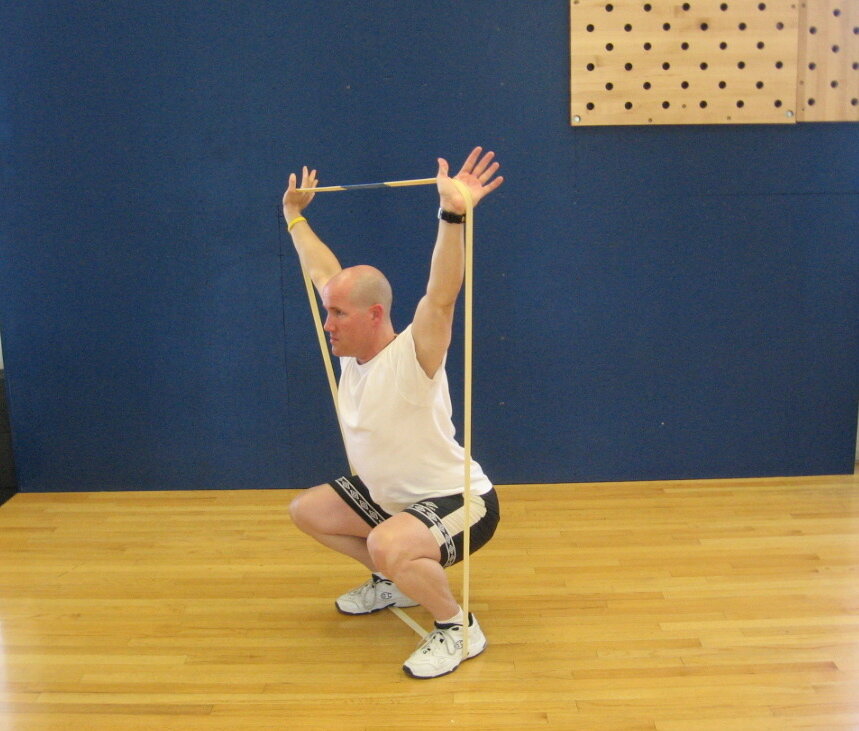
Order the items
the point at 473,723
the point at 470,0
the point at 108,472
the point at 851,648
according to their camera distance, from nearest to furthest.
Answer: the point at 473,723 → the point at 851,648 → the point at 470,0 → the point at 108,472

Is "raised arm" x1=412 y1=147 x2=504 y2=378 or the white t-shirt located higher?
"raised arm" x1=412 y1=147 x2=504 y2=378

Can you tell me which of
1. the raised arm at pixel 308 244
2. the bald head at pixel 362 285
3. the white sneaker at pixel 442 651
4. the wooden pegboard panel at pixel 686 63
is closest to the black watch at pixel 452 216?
the bald head at pixel 362 285

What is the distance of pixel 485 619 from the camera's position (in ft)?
8.12

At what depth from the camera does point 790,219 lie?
3.37m

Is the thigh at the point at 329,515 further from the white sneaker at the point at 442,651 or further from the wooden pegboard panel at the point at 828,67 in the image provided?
the wooden pegboard panel at the point at 828,67

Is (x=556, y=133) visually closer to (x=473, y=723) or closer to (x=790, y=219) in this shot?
(x=790, y=219)

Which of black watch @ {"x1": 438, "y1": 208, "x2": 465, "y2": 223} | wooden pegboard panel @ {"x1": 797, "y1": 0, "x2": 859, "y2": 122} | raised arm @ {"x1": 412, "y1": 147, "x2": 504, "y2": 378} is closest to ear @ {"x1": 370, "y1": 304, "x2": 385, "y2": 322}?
raised arm @ {"x1": 412, "y1": 147, "x2": 504, "y2": 378}

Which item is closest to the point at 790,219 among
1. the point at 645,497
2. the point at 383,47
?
the point at 645,497

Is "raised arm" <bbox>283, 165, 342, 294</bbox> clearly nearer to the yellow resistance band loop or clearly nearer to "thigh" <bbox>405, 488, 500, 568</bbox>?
the yellow resistance band loop

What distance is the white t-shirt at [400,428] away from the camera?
2.15 m

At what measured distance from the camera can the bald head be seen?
216 centimetres

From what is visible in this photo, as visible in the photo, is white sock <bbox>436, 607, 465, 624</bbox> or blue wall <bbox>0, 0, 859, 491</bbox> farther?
blue wall <bbox>0, 0, 859, 491</bbox>

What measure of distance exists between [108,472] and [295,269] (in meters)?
1.15

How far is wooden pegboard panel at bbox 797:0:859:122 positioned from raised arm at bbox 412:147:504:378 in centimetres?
193
